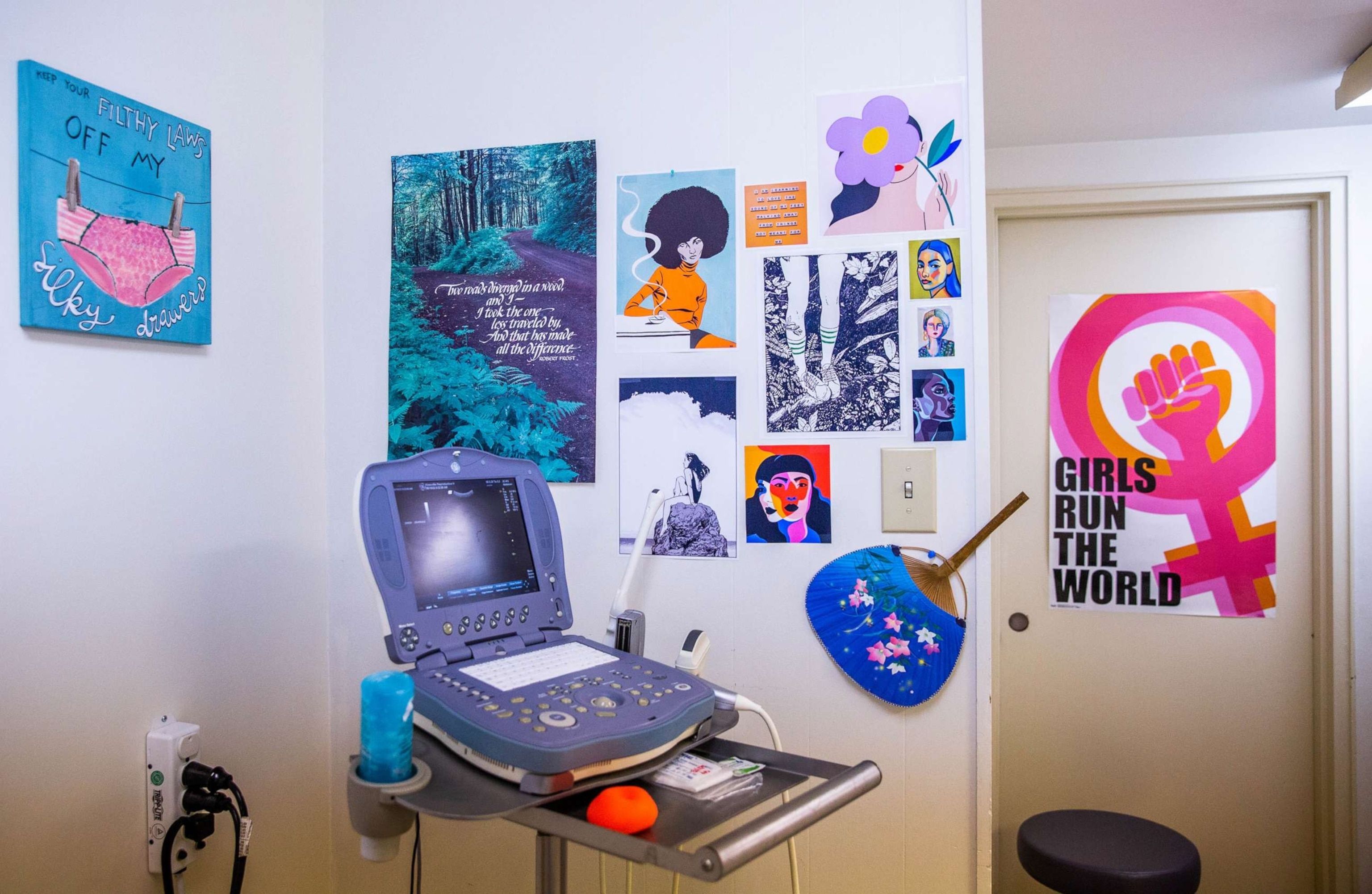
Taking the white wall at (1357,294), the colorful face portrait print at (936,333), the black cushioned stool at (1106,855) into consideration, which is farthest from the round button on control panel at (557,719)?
A: the white wall at (1357,294)

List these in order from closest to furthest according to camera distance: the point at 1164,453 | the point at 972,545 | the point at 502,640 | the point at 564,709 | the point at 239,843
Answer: the point at 564,709 → the point at 502,640 → the point at 239,843 → the point at 972,545 → the point at 1164,453

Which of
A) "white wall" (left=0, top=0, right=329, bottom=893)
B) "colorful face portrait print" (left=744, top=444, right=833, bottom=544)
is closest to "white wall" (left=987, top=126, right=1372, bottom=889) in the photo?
"colorful face portrait print" (left=744, top=444, right=833, bottom=544)

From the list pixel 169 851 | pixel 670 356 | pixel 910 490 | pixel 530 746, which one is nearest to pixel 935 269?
pixel 910 490

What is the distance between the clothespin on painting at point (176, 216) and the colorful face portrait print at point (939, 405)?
4.33 feet

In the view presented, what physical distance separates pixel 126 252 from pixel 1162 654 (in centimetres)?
269

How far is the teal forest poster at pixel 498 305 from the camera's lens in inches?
63.5

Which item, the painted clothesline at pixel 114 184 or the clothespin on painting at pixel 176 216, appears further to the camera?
the clothespin on painting at pixel 176 216

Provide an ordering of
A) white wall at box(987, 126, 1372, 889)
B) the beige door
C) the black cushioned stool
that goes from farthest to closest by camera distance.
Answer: the beige door → white wall at box(987, 126, 1372, 889) → the black cushioned stool

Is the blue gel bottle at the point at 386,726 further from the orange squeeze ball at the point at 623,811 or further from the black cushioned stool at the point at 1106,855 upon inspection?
the black cushioned stool at the point at 1106,855

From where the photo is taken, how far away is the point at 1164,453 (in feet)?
7.68

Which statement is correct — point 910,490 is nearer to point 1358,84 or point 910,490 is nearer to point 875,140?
point 875,140

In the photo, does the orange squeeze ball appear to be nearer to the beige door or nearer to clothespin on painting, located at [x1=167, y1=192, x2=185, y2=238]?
clothespin on painting, located at [x1=167, y1=192, x2=185, y2=238]

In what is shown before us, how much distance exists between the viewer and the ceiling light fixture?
1841 millimetres

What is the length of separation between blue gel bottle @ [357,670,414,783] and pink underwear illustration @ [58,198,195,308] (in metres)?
0.86
